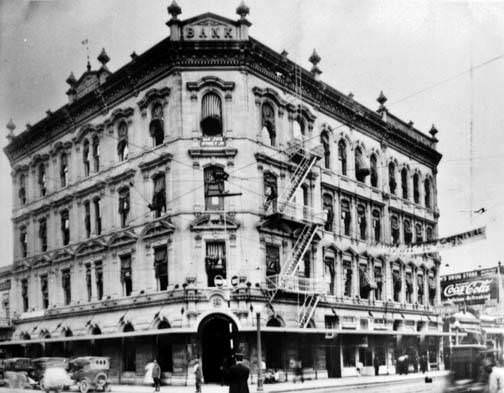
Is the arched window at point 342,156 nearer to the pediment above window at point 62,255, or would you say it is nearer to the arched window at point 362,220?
the arched window at point 362,220

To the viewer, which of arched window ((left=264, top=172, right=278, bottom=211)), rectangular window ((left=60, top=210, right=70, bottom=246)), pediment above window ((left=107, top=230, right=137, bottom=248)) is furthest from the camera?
rectangular window ((left=60, top=210, right=70, bottom=246))

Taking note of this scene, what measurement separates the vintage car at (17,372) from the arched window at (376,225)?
57.8 feet

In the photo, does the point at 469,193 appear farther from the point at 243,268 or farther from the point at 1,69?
the point at 1,69

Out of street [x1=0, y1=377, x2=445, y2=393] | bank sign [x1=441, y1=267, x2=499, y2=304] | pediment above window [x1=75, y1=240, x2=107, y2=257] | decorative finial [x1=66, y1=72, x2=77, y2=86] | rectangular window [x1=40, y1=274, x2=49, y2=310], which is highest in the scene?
decorative finial [x1=66, y1=72, x2=77, y2=86]

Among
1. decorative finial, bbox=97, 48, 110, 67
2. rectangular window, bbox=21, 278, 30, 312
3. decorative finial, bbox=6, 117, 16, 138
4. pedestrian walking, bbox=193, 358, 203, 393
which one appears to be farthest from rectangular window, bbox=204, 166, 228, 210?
decorative finial, bbox=6, 117, 16, 138

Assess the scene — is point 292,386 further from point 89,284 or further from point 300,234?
point 89,284

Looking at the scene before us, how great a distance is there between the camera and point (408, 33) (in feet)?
61.1

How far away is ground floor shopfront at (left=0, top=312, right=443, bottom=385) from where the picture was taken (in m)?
25.7

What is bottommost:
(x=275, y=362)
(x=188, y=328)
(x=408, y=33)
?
(x=275, y=362)

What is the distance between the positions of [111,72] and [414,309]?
19.7 metres

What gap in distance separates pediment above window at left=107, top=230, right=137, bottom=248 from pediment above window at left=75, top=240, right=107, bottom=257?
62 cm

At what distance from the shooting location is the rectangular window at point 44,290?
29.8 m

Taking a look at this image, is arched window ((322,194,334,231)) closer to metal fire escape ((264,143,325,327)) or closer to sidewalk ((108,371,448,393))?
metal fire escape ((264,143,325,327))

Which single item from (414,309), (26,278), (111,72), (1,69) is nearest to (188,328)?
(26,278)
